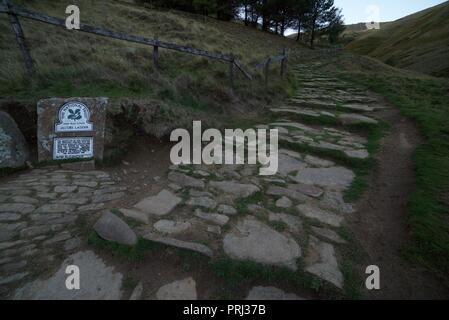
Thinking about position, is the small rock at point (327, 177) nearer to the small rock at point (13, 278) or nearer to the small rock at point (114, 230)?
the small rock at point (114, 230)

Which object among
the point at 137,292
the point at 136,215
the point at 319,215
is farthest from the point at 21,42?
the point at 319,215

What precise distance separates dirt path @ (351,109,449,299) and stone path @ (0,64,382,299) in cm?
26

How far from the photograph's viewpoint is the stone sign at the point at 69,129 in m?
3.90

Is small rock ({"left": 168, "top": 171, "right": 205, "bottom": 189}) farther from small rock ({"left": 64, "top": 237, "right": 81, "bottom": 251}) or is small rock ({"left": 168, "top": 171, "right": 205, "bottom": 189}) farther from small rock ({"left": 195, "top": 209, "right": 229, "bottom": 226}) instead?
small rock ({"left": 64, "top": 237, "right": 81, "bottom": 251})

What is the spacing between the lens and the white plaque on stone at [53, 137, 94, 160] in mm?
3904

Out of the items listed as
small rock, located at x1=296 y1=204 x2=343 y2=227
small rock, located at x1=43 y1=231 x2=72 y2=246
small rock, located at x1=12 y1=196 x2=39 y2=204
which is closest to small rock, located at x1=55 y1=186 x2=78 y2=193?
small rock, located at x1=12 y1=196 x2=39 y2=204

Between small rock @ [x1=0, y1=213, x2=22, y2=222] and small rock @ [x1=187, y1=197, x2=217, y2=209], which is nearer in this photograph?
small rock @ [x1=0, y1=213, x2=22, y2=222]

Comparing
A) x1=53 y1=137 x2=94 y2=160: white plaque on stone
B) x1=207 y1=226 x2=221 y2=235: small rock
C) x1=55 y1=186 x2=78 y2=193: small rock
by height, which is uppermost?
x1=53 y1=137 x2=94 y2=160: white plaque on stone

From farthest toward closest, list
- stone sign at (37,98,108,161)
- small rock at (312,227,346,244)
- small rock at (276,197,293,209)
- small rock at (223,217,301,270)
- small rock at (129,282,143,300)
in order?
1. stone sign at (37,98,108,161)
2. small rock at (276,197,293,209)
3. small rock at (312,227,346,244)
4. small rock at (223,217,301,270)
5. small rock at (129,282,143,300)

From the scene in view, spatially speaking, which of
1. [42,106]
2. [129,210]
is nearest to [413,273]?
[129,210]

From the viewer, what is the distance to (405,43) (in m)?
30.0

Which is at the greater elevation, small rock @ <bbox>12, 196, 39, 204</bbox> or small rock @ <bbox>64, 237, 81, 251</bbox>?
small rock @ <bbox>12, 196, 39, 204</bbox>

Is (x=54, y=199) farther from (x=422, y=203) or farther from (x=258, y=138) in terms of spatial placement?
(x=422, y=203)

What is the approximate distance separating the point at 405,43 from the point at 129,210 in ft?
125
